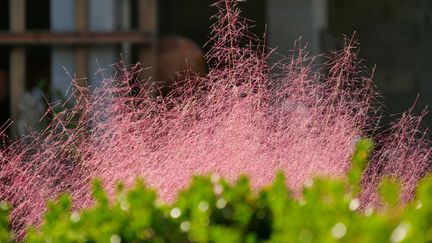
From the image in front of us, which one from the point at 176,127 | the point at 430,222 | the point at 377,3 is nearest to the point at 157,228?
the point at 430,222

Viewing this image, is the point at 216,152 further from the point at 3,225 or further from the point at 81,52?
the point at 81,52

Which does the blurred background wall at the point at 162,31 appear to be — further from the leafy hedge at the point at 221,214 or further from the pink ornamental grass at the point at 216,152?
the leafy hedge at the point at 221,214

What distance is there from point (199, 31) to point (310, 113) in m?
4.54

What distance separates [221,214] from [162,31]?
23.3 ft

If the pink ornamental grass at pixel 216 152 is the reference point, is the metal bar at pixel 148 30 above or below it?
below

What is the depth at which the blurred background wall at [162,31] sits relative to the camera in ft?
31.4

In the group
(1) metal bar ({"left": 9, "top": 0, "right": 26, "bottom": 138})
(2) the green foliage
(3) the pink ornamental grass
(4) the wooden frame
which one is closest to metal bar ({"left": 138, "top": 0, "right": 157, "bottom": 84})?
(4) the wooden frame

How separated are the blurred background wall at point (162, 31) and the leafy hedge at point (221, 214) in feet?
22.3

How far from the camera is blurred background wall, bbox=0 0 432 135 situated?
958 cm

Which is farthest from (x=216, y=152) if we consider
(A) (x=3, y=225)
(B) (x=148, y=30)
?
(B) (x=148, y=30)

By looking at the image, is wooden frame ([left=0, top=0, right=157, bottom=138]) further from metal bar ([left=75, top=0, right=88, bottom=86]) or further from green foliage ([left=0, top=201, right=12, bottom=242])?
green foliage ([left=0, top=201, right=12, bottom=242])

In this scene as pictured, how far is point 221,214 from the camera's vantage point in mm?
2607

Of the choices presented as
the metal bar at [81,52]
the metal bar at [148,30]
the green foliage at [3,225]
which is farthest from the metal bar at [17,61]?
the green foliage at [3,225]

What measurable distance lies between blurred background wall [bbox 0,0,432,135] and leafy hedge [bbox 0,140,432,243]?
22.3ft
